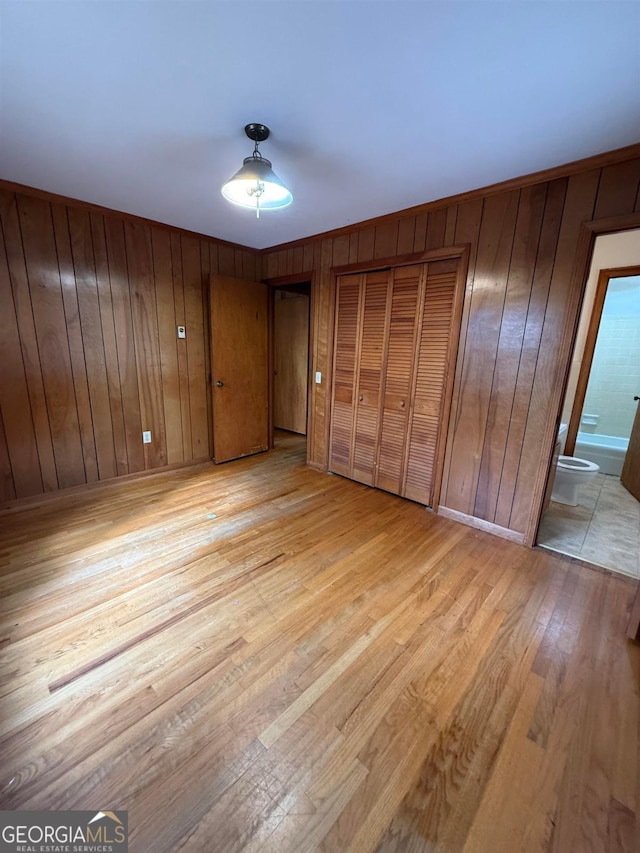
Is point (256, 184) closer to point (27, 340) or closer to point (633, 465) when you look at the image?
point (27, 340)

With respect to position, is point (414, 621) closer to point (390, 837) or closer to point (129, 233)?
point (390, 837)

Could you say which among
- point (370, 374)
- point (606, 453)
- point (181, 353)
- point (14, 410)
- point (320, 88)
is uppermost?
point (320, 88)

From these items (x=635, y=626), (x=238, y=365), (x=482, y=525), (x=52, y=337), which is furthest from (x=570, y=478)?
(x=52, y=337)

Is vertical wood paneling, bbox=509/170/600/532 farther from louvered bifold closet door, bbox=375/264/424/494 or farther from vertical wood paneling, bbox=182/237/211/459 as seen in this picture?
vertical wood paneling, bbox=182/237/211/459

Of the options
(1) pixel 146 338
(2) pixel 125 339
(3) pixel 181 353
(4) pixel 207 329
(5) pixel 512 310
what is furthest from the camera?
(4) pixel 207 329

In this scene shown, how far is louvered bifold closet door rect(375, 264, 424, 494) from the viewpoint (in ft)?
8.81

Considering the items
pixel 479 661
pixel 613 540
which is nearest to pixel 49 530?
pixel 479 661

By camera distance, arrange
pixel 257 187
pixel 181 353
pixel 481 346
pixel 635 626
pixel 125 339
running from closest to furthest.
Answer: pixel 635 626 < pixel 257 187 < pixel 481 346 < pixel 125 339 < pixel 181 353

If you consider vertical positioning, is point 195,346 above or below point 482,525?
above

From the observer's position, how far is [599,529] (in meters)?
2.58

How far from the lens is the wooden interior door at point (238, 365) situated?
140 inches

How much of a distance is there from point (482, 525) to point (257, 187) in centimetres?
262

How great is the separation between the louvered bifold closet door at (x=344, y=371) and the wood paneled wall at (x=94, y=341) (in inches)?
56.5

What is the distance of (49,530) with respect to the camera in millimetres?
2377
